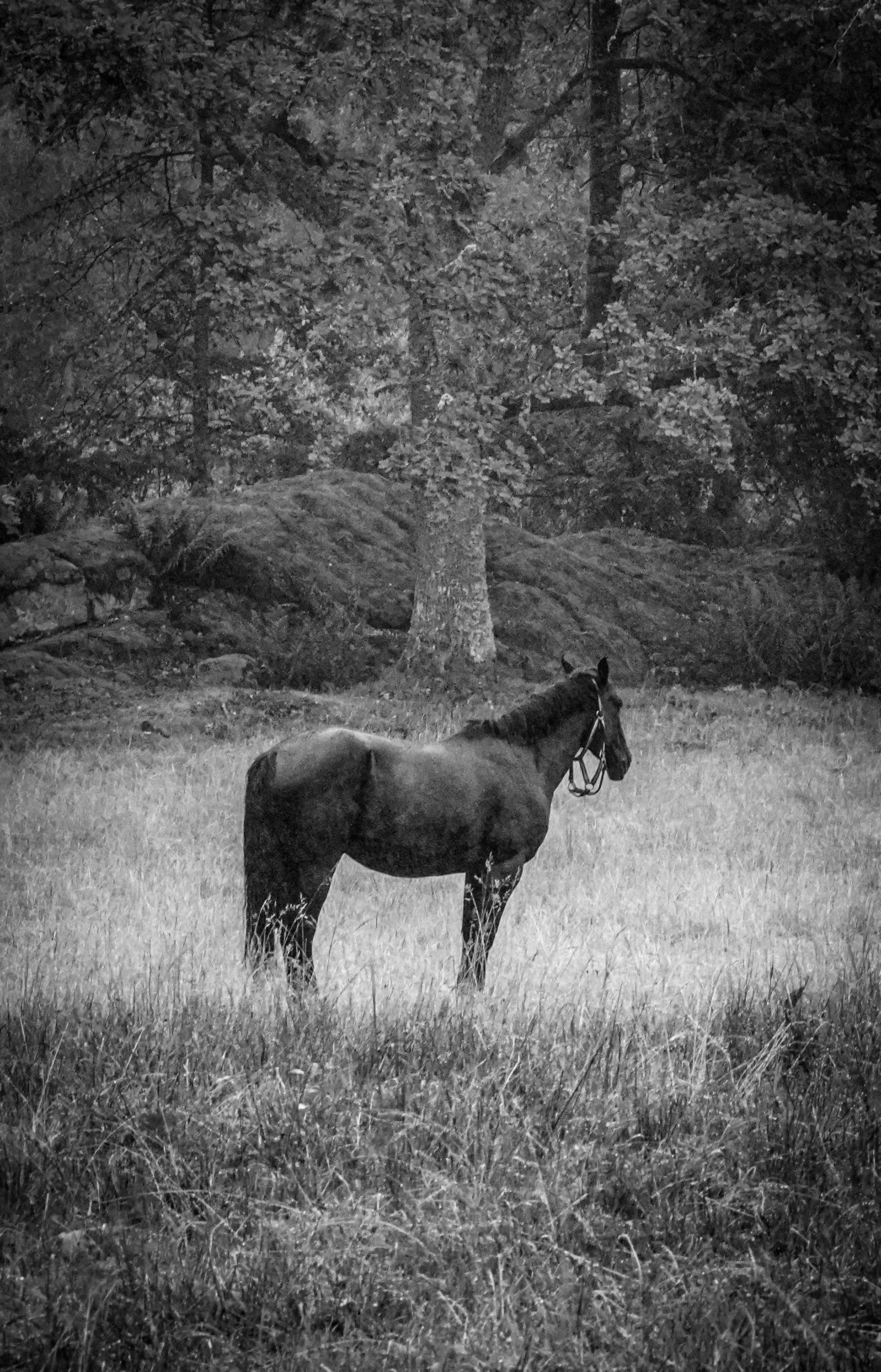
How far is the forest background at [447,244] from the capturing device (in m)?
11.3

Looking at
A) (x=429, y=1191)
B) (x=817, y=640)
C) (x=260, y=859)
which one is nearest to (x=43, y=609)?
(x=260, y=859)

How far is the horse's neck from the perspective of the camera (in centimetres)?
661

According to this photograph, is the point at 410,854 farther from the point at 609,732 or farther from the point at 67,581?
the point at 67,581

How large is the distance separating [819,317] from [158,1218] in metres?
10.4

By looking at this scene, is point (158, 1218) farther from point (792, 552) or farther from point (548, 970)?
point (792, 552)

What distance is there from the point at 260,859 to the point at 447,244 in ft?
26.1

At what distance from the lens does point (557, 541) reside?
753 inches

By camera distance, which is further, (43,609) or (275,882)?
(43,609)

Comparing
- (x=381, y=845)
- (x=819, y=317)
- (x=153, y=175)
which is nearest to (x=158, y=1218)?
(x=381, y=845)

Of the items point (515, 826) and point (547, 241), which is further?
point (547, 241)

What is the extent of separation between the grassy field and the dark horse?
15.4 inches

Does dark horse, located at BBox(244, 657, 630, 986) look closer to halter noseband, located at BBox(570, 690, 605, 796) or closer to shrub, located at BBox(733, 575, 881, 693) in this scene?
halter noseband, located at BBox(570, 690, 605, 796)

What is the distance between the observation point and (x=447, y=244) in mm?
11844

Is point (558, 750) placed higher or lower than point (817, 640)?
higher
